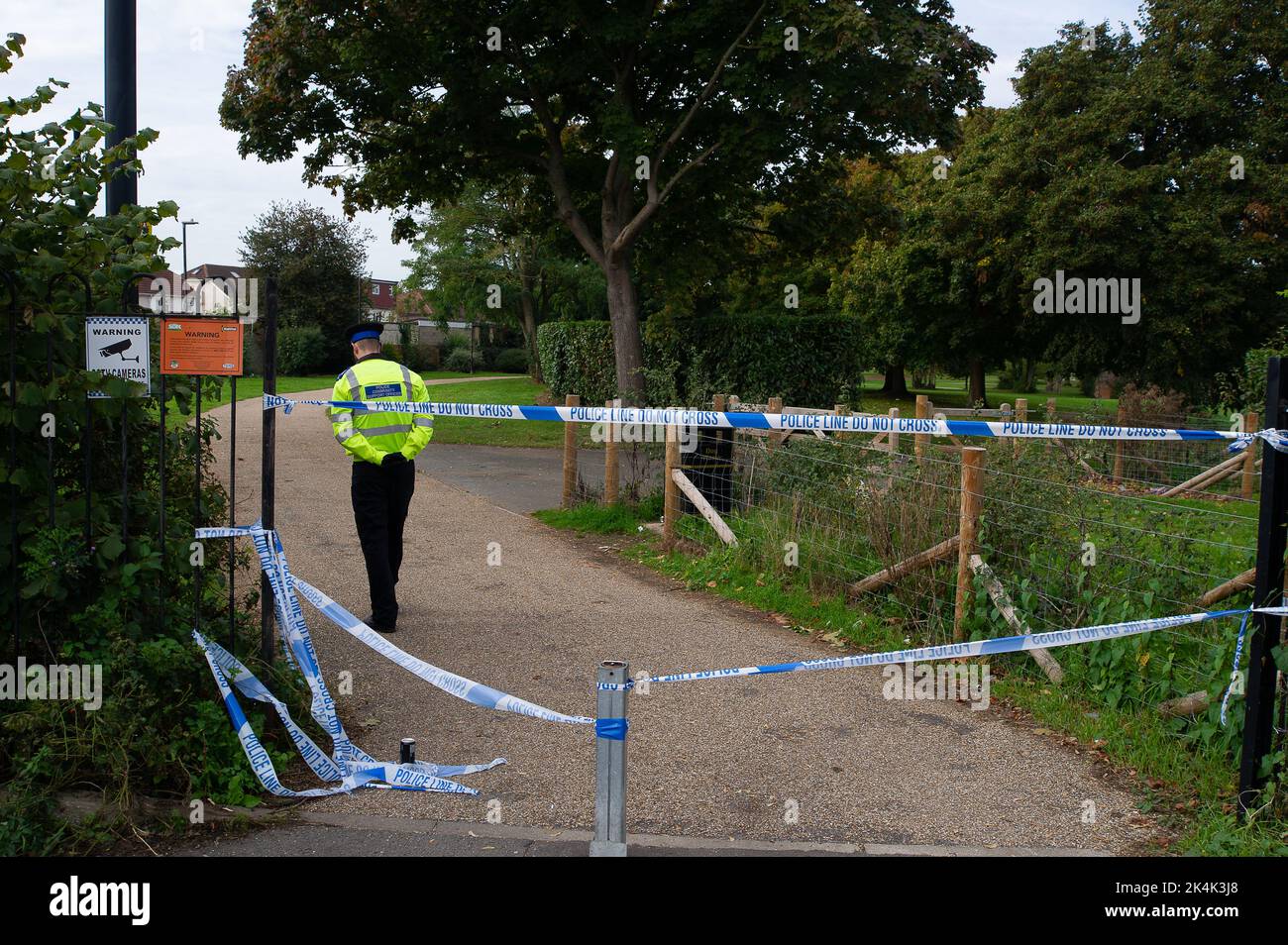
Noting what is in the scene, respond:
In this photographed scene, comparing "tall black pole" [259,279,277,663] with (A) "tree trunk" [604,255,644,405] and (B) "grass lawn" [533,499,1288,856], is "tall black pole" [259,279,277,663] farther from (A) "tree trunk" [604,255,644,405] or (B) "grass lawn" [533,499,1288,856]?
(A) "tree trunk" [604,255,644,405]

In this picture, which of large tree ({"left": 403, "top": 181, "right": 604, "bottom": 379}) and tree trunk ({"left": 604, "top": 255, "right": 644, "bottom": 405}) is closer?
tree trunk ({"left": 604, "top": 255, "right": 644, "bottom": 405})

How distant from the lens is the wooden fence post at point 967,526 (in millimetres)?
6785

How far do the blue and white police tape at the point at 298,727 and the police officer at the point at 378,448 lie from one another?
179 cm

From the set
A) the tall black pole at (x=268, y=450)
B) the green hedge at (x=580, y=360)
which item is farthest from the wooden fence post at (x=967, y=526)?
the green hedge at (x=580, y=360)

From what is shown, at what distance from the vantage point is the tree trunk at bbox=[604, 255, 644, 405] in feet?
70.0

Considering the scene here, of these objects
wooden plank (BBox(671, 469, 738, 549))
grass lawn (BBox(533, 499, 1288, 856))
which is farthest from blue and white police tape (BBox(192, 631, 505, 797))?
wooden plank (BBox(671, 469, 738, 549))

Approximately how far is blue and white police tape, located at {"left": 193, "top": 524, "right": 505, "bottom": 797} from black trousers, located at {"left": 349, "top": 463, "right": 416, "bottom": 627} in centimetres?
180

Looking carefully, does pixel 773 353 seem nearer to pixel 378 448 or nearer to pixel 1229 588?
pixel 378 448

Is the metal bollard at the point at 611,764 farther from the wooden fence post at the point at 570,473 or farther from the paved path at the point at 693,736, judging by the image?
the wooden fence post at the point at 570,473

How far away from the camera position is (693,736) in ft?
18.5

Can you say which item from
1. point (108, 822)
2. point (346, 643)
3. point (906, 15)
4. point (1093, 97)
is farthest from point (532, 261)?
point (108, 822)

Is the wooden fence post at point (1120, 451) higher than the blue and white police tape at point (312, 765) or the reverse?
higher

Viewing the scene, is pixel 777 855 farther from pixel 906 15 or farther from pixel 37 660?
pixel 906 15
